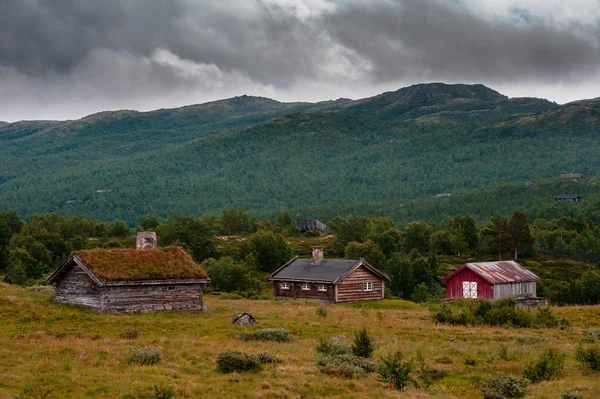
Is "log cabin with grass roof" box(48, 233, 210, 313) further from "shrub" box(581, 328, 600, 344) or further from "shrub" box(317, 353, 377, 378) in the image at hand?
"shrub" box(581, 328, 600, 344)

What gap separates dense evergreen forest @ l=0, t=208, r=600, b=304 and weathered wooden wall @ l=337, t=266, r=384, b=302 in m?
10.6

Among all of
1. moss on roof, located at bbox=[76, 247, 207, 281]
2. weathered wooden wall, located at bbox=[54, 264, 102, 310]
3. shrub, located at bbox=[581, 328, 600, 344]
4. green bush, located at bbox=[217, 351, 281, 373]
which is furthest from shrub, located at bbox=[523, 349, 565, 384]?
weathered wooden wall, located at bbox=[54, 264, 102, 310]

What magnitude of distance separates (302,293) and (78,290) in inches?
964

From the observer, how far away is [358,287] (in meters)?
59.3

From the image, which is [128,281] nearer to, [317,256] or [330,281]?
[330,281]

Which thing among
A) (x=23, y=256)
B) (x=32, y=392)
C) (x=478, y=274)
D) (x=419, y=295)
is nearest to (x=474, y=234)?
(x=419, y=295)

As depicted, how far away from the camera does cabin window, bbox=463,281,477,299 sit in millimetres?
64438

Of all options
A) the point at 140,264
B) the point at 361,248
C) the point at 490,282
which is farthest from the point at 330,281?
the point at 361,248

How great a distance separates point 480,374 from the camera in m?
23.7

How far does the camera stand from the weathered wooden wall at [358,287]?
57.9m

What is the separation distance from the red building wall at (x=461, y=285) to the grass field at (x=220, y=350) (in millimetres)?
20454

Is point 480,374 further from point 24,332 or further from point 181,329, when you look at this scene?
point 24,332

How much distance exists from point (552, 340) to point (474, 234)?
11154 centimetres

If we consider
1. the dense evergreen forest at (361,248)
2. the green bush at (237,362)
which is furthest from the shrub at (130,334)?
the dense evergreen forest at (361,248)
